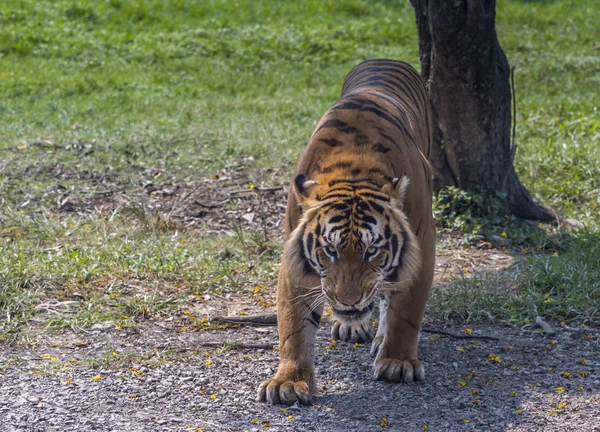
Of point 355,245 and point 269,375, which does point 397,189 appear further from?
point 269,375

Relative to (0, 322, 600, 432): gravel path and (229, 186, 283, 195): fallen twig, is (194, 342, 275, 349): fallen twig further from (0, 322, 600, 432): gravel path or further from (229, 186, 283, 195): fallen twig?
(229, 186, 283, 195): fallen twig

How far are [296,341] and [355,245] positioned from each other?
0.58m

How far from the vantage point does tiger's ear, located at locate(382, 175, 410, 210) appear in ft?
12.0

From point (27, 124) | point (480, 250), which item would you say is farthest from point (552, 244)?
point (27, 124)

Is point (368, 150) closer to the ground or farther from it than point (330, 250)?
farther from it

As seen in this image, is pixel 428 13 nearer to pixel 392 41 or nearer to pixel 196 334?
pixel 196 334

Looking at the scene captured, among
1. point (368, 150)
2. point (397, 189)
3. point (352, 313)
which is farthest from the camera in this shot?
point (368, 150)

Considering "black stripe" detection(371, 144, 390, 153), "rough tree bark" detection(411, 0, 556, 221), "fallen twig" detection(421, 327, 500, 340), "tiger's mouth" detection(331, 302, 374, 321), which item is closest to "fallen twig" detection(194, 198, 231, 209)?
"rough tree bark" detection(411, 0, 556, 221)

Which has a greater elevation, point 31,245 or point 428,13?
point 428,13

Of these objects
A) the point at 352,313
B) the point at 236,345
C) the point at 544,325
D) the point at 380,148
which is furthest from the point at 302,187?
the point at 544,325

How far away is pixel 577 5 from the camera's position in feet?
50.3

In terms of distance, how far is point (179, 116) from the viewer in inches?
370

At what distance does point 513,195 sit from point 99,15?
31.2 feet

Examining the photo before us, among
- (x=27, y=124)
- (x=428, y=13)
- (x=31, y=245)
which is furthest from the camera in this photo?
(x=27, y=124)
